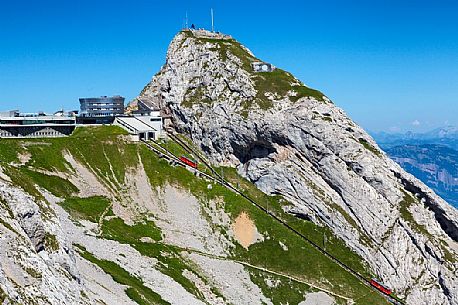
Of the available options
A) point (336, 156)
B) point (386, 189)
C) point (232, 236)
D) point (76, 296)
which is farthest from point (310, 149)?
point (76, 296)

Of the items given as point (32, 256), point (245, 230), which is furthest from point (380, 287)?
point (32, 256)

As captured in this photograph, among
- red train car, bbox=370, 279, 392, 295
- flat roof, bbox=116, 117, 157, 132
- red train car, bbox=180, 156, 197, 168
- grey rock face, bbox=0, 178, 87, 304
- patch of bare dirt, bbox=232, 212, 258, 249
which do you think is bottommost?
grey rock face, bbox=0, 178, 87, 304

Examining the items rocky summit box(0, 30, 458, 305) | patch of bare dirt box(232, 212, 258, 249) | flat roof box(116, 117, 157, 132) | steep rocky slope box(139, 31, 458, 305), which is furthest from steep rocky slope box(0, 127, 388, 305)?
steep rocky slope box(139, 31, 458, 305)

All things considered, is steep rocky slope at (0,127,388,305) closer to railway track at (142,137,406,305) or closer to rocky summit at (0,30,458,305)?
rocky summit at (0,30,458,305)

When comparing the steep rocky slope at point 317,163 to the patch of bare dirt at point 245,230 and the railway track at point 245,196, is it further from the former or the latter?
the patch of bare dirt at point 245,230

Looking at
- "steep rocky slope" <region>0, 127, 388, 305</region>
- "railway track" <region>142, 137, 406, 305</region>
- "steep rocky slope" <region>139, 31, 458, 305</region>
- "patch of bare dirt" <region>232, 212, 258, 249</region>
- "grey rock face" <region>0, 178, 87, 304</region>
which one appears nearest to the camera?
"grey rock face" <region>0, 178, 87, 304</region>

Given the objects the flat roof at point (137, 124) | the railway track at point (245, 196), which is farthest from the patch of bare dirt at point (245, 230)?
the flat roof at point (137, 124)

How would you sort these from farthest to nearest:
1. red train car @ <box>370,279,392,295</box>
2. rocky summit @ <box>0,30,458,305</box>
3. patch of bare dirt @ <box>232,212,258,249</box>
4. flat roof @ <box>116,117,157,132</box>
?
flat roof @ <box>116,117,157,132</box> < red train car @ <box>370,279,392,295</box> < patch of bare dirt @ <box>232,212,258,249</box> < rocky summit @ <box>0,30,458,305</box>

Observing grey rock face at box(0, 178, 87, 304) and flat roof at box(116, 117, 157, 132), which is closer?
grey rock face at box(0, 178, 87, 304)

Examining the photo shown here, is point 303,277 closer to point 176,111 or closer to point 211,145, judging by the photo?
point 211,145
